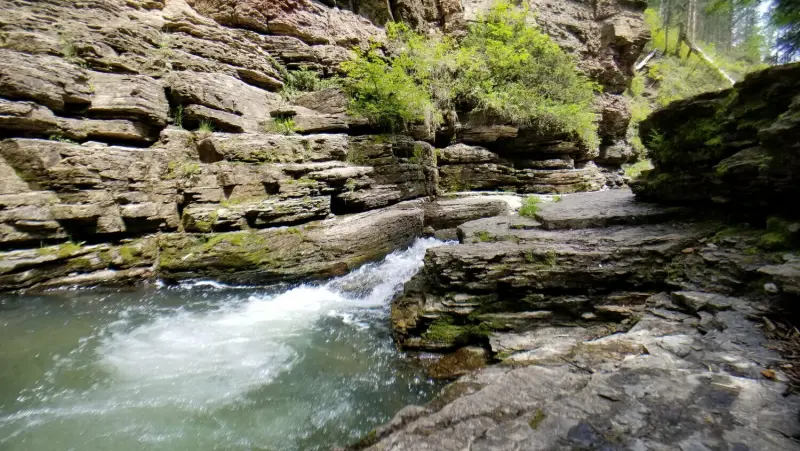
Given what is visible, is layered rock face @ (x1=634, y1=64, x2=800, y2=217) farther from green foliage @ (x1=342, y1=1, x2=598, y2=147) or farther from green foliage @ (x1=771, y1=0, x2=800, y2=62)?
green foliage @ (x1=342, y1=1, x2=598, y2=147)

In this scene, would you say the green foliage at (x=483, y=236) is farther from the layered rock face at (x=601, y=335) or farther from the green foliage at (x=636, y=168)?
the green foliage at (x=636, y=168)

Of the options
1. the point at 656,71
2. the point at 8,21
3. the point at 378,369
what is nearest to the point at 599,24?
the point at 656,71

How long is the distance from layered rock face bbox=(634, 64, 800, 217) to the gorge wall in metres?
5.86

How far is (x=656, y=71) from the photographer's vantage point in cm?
2092

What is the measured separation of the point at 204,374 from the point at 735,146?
8056 millimetres

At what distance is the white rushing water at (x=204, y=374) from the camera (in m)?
3.48

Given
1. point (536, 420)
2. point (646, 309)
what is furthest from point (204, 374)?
point (646, 309)

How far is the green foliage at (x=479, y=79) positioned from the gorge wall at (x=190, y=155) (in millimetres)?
877

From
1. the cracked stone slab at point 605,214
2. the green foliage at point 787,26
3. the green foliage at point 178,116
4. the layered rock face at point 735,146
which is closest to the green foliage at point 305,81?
the green foliage at point 178,116

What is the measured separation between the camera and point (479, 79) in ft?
41.9

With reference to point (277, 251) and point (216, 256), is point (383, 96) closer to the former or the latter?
point (277, 251)

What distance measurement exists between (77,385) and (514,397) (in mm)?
5116

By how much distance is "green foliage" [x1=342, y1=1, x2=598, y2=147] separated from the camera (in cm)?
1025

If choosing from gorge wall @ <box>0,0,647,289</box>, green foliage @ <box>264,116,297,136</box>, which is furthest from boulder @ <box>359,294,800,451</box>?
green foliage @ <box>264,116,297,136</box>
